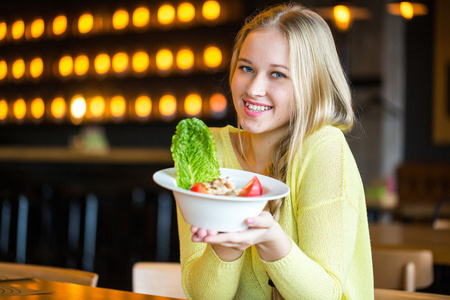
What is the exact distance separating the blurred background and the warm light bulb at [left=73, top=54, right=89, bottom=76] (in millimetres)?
12

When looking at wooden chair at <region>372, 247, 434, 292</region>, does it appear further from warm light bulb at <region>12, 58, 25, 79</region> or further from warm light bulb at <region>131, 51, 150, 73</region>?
warm light bulb at <region>12, 58, 25, 79</region>

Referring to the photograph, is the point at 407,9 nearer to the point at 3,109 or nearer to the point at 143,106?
the point at 143,106

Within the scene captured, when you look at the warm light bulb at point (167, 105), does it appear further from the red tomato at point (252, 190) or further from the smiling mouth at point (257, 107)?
the red tomato at point (252, 190)

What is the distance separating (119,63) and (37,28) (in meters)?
1.43

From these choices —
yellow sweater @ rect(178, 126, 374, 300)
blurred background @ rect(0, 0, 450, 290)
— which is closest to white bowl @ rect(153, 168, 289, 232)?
yellow sweater @ rect(178, 126, 374, 300)

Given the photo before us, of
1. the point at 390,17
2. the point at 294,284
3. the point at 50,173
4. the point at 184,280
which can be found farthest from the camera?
the point at 390,17

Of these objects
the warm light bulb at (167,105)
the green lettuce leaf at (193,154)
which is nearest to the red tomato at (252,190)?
the green lettuce leaf at (193,154)

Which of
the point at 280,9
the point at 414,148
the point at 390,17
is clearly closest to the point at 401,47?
the point at 390,17

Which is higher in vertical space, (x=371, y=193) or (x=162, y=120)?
(x=162, y=120)

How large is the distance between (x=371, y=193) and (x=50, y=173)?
3.49m

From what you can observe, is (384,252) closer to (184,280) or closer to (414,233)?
(414,233)

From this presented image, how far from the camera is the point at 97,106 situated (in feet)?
22.7

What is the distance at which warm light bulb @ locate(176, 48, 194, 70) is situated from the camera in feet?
20.7

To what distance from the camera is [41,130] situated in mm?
7477
